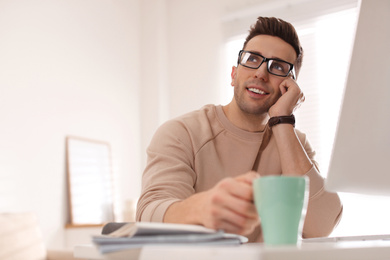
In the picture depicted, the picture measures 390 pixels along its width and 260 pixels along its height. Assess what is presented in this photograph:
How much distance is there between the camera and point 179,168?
4.25ft

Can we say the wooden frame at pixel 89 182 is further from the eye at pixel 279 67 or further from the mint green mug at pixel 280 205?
the mint green mug at pixel 280 205

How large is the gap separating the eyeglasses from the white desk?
1152 millimetres

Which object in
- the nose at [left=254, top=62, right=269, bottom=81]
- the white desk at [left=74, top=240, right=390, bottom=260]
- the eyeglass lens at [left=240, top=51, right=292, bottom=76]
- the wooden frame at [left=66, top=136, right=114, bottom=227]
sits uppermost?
the eyeglass lens at [left=240, top=51, right=292, bottom=76]

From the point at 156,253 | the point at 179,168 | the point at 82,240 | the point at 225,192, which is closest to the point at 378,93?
the point at 225,192

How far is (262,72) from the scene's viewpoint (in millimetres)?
1630

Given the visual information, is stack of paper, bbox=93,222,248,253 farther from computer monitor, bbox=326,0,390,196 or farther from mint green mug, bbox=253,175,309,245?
computer monitor, bbox=326,0,390,196

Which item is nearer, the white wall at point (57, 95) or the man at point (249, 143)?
the man at point (249, 143)

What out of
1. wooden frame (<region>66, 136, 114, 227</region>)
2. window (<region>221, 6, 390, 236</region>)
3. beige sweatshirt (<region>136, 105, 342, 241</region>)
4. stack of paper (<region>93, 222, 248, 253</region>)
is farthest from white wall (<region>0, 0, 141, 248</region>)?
stack of paper (<region>93, 222, 248, 253</region>)

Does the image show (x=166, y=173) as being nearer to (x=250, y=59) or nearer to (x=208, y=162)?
(x=208, y=162)

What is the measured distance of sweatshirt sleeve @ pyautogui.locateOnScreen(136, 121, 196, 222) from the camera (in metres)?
1.04

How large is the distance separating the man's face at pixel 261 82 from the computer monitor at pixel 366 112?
87 cm

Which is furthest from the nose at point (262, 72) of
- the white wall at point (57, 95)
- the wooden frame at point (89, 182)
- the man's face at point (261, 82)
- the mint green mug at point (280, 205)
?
the wooden frame at point (89, 182)

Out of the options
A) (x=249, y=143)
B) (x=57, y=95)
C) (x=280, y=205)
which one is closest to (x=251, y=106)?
(x=249, y=143)

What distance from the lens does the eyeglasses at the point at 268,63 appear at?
1.65 meters
